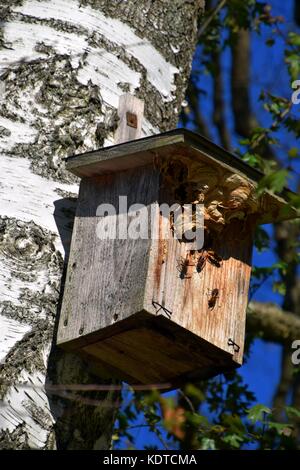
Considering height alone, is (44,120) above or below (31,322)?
above

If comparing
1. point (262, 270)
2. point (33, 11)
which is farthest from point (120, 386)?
point (262, 270)

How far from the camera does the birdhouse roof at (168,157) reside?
10.8 ft

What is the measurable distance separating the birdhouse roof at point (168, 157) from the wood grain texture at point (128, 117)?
19 centimetres

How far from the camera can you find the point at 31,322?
323 cm

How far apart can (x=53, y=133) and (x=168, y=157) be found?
1.32 ft

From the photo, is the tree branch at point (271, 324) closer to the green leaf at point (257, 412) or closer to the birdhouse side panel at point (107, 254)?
the green leaf at point (257, 412)

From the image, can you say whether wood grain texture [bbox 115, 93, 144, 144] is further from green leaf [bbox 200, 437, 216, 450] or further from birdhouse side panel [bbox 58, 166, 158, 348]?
green leaf [bbox 200, 437, 216, 450]

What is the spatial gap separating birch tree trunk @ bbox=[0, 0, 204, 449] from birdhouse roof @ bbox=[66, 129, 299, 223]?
12 centimetres

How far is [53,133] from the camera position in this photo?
3.53 meters

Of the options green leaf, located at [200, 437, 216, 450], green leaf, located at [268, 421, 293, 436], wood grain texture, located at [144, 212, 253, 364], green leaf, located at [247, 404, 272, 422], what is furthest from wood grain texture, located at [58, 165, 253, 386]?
green leaf, located at [200, 437, 216, 450]

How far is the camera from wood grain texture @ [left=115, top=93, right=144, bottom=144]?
144 inches

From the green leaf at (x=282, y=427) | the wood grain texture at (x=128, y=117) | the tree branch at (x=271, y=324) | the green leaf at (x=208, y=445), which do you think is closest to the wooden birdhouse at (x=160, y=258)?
the wood grain texture at (x=128, y=117)
